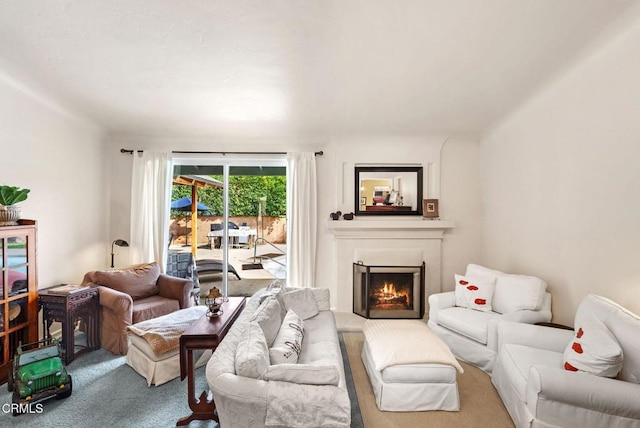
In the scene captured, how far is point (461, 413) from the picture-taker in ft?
6.72

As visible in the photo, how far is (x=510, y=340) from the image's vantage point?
2.32 m

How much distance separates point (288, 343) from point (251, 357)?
18.2 inches

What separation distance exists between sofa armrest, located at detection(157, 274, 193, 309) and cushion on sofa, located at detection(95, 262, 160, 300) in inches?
5.0

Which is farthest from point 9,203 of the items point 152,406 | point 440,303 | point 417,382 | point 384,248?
→ point 440,303

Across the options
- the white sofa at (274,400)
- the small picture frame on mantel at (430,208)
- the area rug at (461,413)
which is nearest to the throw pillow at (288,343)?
the white sofa at (274,400)

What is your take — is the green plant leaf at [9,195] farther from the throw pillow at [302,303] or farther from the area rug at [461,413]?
the area rug at [461,413]

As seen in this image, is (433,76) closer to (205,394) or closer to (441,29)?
(441,29)

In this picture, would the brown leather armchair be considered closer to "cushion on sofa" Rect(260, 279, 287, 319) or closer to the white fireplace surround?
"cushion on sofa" Rect(260, 279, 287, 319)

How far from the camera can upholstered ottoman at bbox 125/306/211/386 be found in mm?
2346

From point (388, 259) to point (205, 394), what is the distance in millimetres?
2840

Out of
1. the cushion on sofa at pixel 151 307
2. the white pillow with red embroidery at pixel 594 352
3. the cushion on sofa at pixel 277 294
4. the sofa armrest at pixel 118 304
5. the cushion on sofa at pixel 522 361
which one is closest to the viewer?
the white pillow with red embroidery at pixel 594 352

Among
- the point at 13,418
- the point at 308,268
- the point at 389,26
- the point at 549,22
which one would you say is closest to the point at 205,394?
the point at 13,418

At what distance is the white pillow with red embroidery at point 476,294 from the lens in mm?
3020

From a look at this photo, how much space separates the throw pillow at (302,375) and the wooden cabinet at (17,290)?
234 cm
